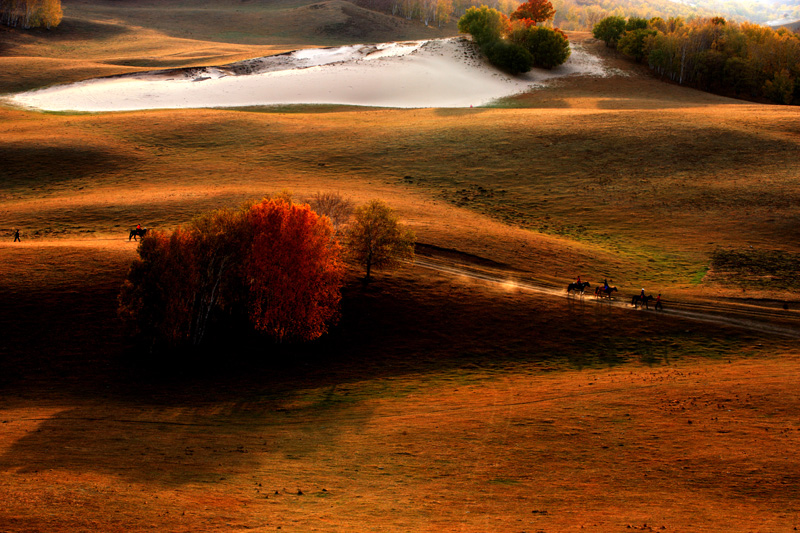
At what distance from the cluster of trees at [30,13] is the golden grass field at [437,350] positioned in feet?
251

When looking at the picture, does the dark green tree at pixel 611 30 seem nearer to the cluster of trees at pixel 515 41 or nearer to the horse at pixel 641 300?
the cluster of trees at pixel 515 41

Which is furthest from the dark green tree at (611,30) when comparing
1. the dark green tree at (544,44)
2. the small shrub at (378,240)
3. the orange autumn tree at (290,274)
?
the orange autumn tree at (290,274)

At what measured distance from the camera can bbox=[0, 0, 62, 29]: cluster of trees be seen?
5679 inches

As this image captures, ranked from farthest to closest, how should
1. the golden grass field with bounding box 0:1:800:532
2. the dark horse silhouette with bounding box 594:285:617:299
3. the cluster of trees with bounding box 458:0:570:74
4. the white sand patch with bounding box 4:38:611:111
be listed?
1. the cluster of trees with bounding box 458:0:570:74
2. the white sand patch with bounding box 4:38:611:111
3. the dark horse silhouette with bounding box 594:285:617:299
4. the golden grass field with bounding box 0:1:800:532

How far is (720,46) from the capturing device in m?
130

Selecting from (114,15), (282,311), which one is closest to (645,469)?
(282,311)

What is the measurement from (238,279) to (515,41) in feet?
356

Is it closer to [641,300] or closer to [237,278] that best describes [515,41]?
[641,300]

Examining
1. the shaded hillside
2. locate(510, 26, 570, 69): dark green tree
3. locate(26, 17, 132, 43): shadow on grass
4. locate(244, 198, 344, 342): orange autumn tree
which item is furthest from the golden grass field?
the shaded hillside

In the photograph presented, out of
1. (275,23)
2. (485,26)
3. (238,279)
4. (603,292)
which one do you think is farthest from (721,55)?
A: (275,23)

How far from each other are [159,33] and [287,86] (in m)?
76.4

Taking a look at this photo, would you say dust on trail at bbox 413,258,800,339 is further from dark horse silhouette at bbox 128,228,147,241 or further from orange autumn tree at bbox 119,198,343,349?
dark horse silhouette at bbox 128,228,147,241

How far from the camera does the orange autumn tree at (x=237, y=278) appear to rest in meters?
39.5

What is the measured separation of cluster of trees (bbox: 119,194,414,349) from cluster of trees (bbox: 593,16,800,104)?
108900 mm
